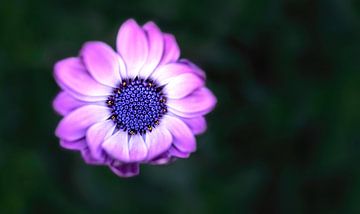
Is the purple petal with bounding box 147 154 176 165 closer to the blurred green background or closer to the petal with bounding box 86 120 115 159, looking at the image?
the petal with bounding box 86 120 115 159

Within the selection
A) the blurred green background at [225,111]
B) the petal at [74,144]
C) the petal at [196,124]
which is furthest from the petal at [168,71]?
the blurred green background at [225,111]

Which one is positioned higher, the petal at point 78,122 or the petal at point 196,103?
the petal at point 196,103

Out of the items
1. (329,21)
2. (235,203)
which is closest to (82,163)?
(235,203)

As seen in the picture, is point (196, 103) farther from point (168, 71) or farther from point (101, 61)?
point (101, 61)

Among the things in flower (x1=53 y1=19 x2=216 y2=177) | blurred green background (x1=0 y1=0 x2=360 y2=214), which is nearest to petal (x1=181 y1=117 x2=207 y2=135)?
flower (x1=53 y1=19 x2=216 y2=177)

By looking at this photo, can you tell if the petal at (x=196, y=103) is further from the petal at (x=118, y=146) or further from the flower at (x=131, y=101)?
the petal at (x=118, y=146)

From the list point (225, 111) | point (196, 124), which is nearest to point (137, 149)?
point (196, 124)
